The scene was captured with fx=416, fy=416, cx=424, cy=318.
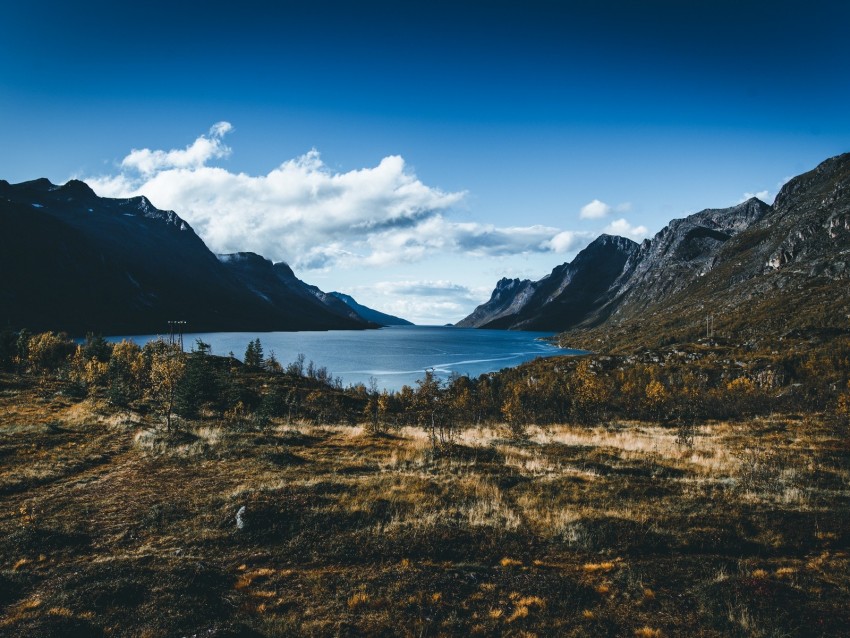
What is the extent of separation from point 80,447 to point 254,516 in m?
20.9

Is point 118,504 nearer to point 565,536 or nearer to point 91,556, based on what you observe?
point 91,556

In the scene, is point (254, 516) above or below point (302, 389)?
above

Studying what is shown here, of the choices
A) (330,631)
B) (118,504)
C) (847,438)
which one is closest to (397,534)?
(330,631)

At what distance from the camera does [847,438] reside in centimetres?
3584

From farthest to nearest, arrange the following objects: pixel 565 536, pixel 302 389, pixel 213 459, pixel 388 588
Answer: pixel 302 389 < pixel 213 459 < pixel 565 536 < pixel 388 588

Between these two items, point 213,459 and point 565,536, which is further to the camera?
point 213,459

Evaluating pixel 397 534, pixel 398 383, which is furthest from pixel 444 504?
pixel 398 383

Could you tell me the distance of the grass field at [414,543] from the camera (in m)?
11.0

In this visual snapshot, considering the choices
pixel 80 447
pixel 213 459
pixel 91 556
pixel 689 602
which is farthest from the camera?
pixel 80 447

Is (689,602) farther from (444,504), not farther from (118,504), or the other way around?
(118,504)

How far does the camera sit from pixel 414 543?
15.5 meters

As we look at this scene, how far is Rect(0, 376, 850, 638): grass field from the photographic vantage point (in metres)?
11.0

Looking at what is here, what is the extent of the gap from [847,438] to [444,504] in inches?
1546

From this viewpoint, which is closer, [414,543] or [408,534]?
[414,543]
